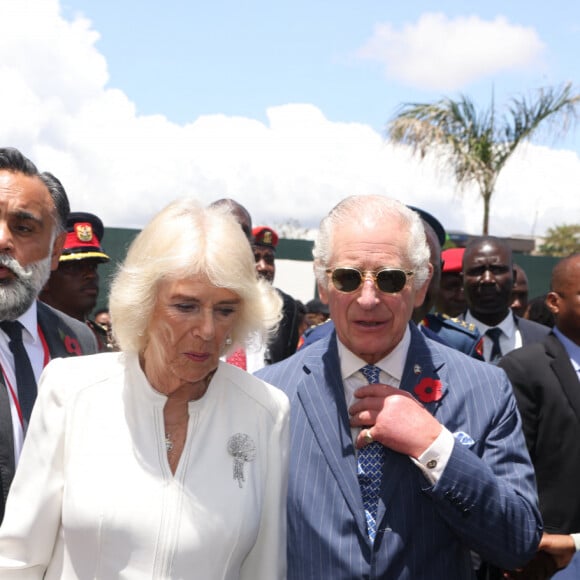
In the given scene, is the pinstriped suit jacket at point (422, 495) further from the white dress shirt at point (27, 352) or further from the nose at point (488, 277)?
the nose at point (488, 277)

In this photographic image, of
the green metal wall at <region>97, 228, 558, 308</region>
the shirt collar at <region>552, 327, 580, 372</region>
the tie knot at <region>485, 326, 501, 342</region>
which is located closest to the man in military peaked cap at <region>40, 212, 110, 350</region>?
the tie knot at <region>485, 326, 501, 342</region>

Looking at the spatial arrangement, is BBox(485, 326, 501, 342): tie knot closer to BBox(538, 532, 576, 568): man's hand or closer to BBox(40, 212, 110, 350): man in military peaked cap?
BBox(538, 532, 576, 568): man's hand

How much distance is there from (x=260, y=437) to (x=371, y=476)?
1.27 ft

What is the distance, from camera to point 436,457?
2357mm

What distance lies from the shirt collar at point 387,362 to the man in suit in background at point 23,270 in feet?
3.95

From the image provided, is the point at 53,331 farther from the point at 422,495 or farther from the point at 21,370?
the point at 422,495

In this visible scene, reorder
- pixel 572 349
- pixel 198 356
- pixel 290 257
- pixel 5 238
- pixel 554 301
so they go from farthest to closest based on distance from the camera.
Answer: pixel 290 257 → pixel 554 301 → pixel 572 349 → pixel 5 238 → pixel 198 356

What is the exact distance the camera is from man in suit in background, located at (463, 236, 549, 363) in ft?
19.1

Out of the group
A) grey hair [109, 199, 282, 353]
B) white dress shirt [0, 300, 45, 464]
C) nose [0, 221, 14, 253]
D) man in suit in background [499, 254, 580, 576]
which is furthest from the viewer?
man in suit in background [499, 254, 580, 576]

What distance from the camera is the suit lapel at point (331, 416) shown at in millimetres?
2484

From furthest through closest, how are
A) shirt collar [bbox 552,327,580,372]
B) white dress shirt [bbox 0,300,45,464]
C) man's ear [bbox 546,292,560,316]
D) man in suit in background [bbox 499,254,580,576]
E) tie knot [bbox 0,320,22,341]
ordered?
man's ear [bbox 546,292,560,316] < shirt collar [bbox 552,327,580,372] < man in suit in background [bbox 499,254,580,576] < tie knot [bbox 0,320,22,341] < white dress shirt [bbox 0,300,45,464]

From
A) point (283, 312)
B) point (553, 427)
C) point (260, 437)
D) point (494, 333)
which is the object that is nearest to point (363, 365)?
point (260, 437)

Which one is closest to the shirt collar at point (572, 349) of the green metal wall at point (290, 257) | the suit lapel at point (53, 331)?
the suit lapel at point (53, 331)

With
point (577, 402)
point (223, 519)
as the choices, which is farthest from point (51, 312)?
point (577, 402)
